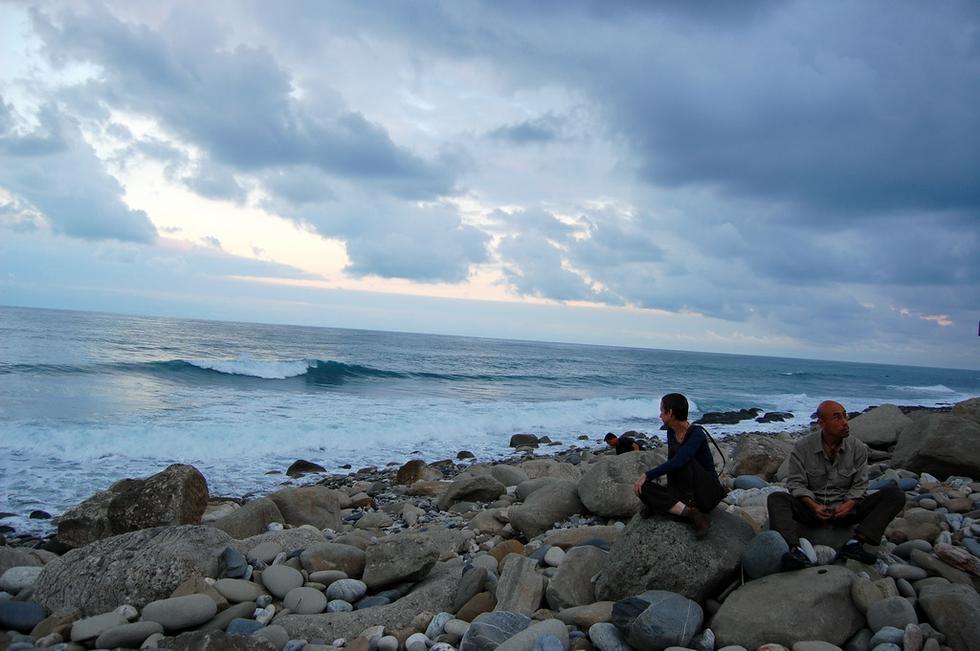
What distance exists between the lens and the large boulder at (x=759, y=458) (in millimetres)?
10023

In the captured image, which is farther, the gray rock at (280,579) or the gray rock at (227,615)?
the gray rock at (280,579)

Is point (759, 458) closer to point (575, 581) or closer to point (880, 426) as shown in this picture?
Result: point (880, 426)

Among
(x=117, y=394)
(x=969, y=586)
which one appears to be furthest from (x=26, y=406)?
(x=969, y=586)

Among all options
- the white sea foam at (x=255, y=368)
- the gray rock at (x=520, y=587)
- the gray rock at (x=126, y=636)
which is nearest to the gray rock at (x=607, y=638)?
the gray rock at (x=520, y=587)

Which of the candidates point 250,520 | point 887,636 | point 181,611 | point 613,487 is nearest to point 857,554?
point 887,636

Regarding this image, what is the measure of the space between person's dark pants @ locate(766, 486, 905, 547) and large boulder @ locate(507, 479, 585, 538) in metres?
3.14

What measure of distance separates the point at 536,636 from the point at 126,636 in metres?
2.97

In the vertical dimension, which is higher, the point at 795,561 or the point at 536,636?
the point at 795,561

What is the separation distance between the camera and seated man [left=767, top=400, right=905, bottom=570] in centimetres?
485

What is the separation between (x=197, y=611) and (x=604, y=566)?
3.14m

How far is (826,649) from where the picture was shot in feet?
12.5

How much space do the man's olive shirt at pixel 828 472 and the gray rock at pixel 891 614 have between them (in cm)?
103

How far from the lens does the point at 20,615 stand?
5.15m

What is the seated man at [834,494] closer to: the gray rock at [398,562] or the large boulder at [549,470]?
the gray rock at [398,562]
